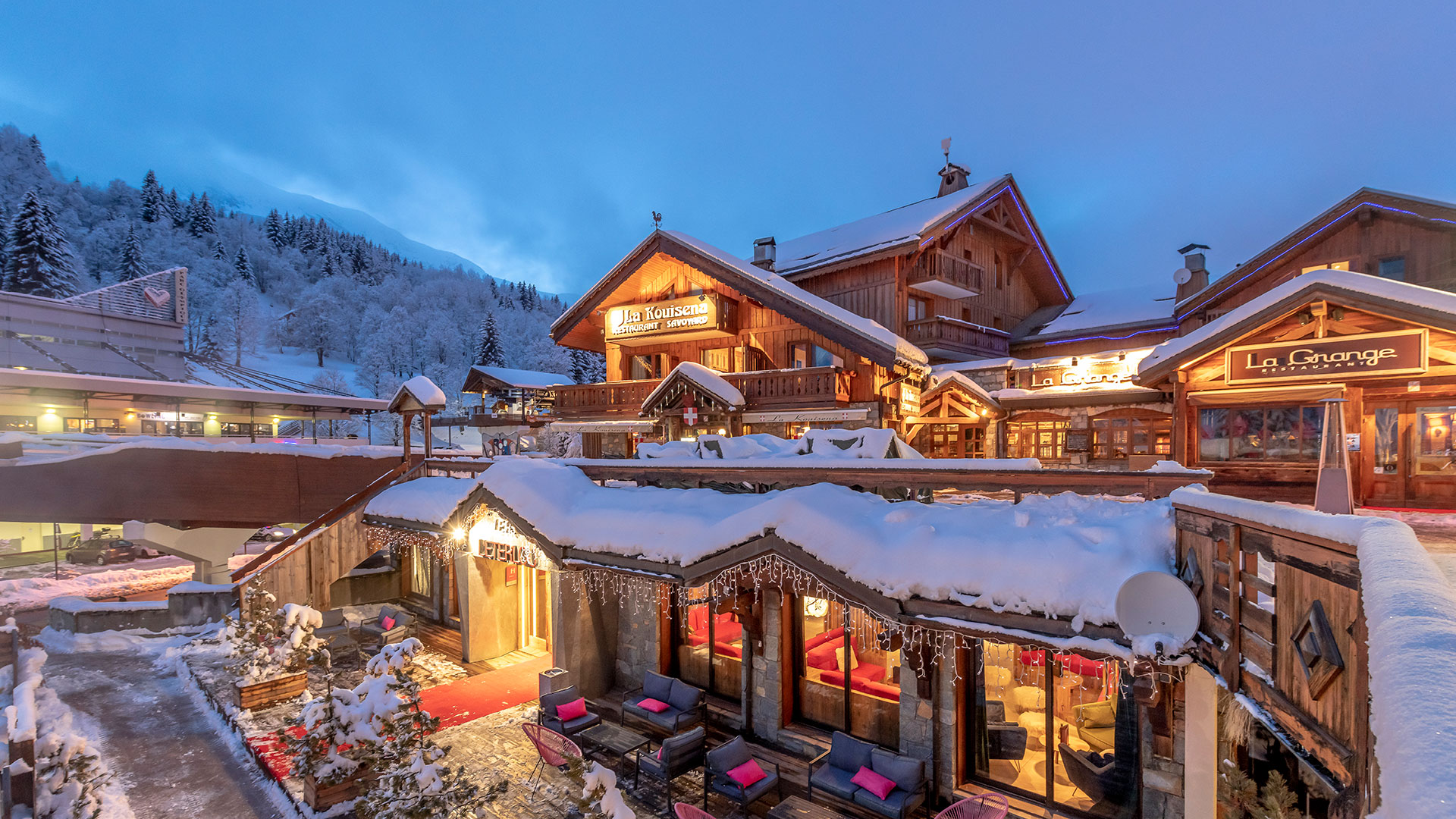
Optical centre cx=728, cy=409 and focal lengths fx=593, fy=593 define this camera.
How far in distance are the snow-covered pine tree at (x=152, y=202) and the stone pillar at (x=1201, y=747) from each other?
113022 millimetres

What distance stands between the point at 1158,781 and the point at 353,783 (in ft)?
36.1

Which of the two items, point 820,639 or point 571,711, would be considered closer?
point 571,711

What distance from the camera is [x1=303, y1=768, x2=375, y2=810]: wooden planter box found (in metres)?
8.34

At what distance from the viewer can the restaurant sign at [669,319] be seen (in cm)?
2092

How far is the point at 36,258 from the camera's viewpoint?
41.8m

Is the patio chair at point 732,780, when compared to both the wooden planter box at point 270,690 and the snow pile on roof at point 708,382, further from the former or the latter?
the snow pile on roof at point 708,382

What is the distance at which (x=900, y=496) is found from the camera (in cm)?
920

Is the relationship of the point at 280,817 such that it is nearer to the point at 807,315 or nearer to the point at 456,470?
the point at 456,470

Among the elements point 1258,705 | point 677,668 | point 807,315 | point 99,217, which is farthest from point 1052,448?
point 99,217

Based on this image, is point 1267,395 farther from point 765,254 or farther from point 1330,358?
point 765,254

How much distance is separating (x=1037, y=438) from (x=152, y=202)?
111 meters

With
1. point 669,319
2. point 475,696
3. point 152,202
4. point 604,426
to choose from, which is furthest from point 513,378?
point 152,202

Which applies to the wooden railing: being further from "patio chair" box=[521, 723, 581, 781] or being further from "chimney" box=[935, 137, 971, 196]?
"chimney" box=[935, 137, 971, 196]

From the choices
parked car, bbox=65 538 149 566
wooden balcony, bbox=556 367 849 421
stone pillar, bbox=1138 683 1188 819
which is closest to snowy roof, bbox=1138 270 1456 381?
stone pillar, bbox=1138 683 1188 819
